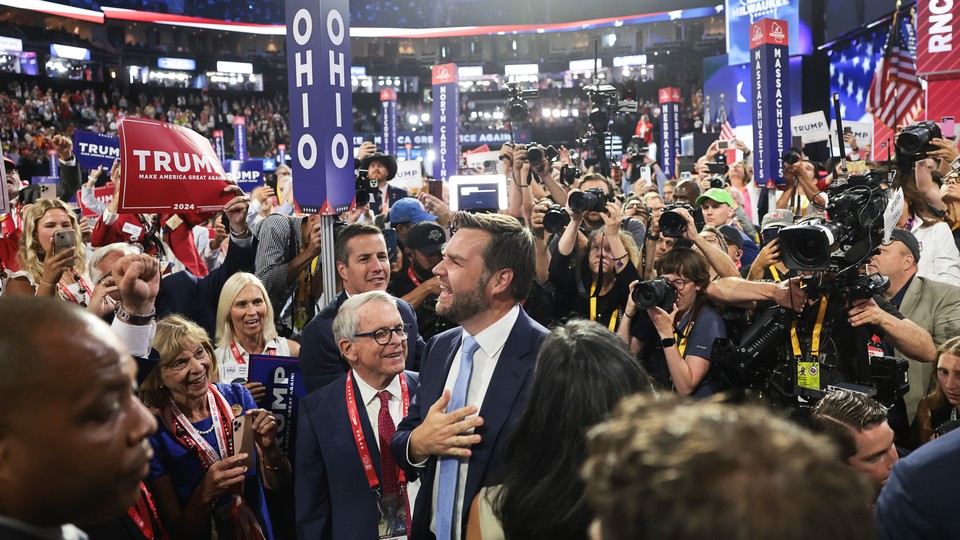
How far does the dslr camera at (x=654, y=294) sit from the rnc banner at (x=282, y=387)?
4.88 feet

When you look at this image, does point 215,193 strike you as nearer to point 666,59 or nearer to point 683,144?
point 683,144

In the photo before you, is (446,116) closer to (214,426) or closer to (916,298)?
(916,298)

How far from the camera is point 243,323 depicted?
157 inches

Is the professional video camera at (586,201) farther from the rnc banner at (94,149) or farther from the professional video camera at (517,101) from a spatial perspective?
the rnc banner at (94,149)

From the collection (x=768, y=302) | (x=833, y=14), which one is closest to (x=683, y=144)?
(x=833, y=14)

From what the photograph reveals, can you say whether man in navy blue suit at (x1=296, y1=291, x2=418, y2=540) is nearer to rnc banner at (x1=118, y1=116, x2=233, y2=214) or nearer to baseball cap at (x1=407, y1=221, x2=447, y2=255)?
rnc banner at (x1=118, y1=116, x2=233, y2=214)

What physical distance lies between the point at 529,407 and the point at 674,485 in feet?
3.41

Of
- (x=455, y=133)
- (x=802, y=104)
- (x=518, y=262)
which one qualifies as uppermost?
(x=802, y=104)

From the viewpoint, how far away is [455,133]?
14484mm

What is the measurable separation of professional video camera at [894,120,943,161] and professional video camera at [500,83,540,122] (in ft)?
13.1

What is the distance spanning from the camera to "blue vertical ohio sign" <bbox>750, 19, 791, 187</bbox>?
855 centimetres

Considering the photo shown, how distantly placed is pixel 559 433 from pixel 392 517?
4.03 feet

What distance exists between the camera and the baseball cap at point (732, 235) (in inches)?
209

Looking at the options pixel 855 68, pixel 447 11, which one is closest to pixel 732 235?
pixel 855 68
